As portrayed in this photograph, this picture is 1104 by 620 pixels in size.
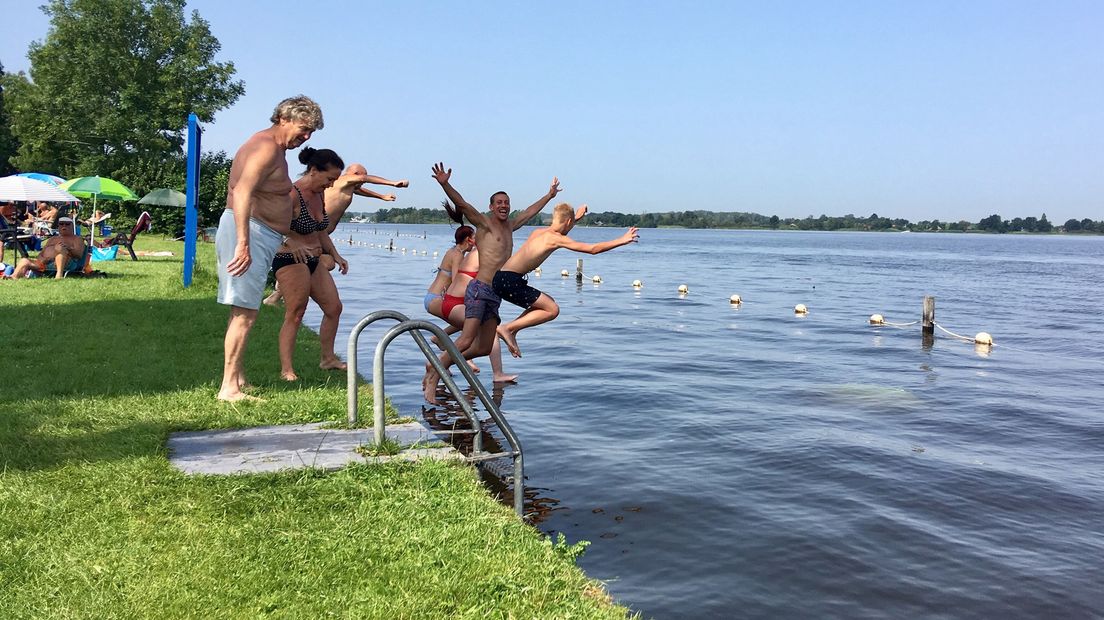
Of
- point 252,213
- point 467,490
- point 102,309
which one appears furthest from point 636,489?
point 102,309

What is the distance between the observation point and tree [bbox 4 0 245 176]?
5669 cm

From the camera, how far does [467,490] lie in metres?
4.72

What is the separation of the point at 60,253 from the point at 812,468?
1495cm

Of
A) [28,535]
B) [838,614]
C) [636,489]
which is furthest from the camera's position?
[636,489]

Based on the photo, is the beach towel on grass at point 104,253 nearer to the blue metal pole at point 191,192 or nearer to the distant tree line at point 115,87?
the blue metal pole at point 191,192

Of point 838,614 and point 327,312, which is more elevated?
point 327,312

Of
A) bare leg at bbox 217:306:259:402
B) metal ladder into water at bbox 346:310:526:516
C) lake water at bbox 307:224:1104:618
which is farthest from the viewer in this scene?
bare leg at bbox 217:306:259:402

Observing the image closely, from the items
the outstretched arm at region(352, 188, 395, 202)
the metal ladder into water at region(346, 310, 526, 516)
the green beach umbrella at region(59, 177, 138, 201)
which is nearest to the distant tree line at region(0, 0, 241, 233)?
the green beach umbrella at region(59, 177, 138, 201)

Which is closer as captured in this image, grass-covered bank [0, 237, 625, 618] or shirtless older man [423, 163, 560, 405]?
grass-covered bank [0, 237, 625, 618]

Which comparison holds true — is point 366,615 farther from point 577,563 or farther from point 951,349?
point 951,349

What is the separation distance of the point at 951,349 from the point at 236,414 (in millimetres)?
17260

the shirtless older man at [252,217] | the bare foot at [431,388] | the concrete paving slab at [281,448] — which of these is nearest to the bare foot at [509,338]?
the bare foot at [431,388]

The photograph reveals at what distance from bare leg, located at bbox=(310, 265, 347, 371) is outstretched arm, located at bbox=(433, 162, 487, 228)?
1.35m

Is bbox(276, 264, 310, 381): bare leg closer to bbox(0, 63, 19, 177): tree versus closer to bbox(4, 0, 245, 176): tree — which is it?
bbox(4, 0, 245, 176): tree
